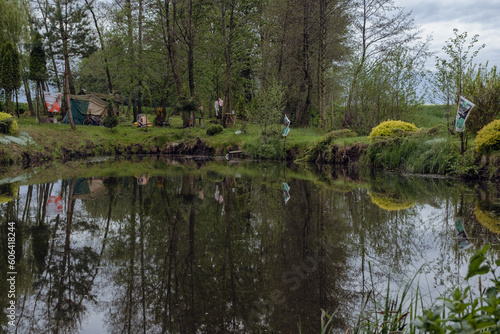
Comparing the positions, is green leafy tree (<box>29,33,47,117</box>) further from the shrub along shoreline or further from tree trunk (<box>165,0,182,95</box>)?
tree trunk (<box>165,0,182,95</box>)

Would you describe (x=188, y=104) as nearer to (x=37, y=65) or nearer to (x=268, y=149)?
(x=268, y=149)

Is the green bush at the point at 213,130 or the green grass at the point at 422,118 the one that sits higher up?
the green grass at the point at 422,118

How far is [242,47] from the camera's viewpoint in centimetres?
2380

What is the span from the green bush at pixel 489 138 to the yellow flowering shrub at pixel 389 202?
3.58 m

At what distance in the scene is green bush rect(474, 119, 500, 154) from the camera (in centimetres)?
877

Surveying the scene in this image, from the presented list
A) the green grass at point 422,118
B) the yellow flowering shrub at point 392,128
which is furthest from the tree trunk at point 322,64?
the yellow flowering shrub at point 392,128

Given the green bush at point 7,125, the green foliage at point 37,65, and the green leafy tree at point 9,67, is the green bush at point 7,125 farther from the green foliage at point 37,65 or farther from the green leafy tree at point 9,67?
the green leafy tree at point 9,67

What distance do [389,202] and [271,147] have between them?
461 inches

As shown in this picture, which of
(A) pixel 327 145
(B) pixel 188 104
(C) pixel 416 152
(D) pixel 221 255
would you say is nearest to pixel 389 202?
(D) pixel 221 255

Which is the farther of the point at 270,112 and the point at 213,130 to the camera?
the point at 213,130

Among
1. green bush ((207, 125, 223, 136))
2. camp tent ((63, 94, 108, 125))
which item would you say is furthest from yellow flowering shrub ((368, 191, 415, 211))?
camp tent ((63, 94, 108, 125))

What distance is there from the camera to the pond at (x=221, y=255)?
101 inches

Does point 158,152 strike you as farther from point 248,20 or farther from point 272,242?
point 272,242

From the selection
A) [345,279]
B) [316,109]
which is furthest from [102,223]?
[316,109]
